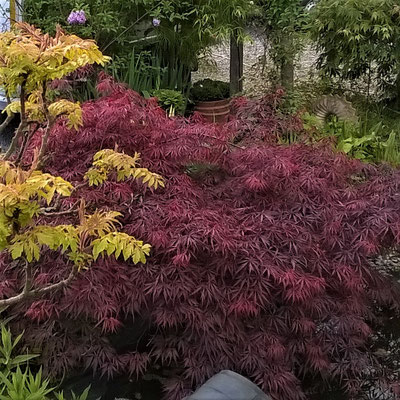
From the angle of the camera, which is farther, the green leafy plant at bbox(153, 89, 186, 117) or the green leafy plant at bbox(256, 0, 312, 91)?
the green leafy plant at bbox(256, 0, 312, 91)

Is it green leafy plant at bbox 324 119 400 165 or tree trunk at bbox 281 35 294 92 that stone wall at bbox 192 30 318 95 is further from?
green leafy plant at bbox 324 119 400 165

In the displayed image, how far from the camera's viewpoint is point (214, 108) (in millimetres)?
6082

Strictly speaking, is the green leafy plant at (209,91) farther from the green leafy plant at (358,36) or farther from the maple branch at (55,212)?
the maple branch at (55,212)

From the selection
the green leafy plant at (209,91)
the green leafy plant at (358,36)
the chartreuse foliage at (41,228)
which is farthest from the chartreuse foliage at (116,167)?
the green leafy plant at (209,91)

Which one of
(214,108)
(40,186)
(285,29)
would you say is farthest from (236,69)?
(40,186)

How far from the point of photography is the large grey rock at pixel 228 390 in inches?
52.9

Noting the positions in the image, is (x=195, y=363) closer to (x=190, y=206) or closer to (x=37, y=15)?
(x=190, y=206)

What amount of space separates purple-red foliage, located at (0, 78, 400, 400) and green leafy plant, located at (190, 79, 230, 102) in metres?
3.24

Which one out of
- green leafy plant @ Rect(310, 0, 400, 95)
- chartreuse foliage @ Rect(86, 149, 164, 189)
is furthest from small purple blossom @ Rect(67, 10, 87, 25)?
chartreuse foliage @ Rect(86, 149, 164, 189)

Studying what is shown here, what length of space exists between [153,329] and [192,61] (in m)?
3.94

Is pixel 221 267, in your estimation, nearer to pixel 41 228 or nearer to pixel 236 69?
pixel 41 228

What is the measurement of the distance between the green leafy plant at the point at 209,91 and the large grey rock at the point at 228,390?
501 cm

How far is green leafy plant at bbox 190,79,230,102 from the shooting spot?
6274 millimetres

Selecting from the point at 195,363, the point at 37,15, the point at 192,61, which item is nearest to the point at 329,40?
the point at 192,61
